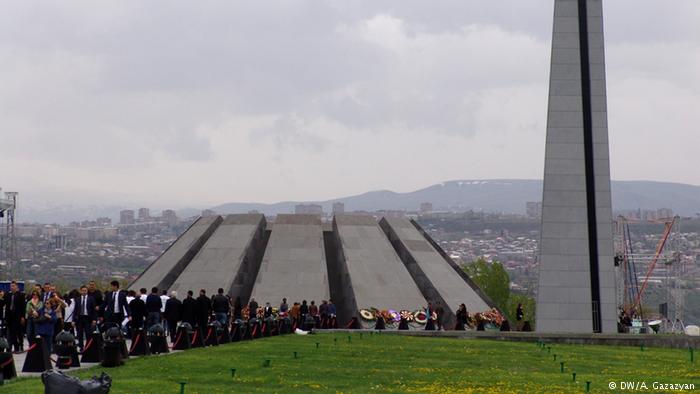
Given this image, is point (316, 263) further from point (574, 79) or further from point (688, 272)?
point (688, 272)

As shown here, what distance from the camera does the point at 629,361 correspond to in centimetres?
2533

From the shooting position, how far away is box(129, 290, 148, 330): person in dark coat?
26.0 m

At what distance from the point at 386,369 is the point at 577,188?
18.9 m

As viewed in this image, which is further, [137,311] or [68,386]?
[137,311]

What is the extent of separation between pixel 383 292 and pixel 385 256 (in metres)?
5.25

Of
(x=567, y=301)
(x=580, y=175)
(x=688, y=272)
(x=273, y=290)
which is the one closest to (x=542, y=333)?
(x=567, y=301)

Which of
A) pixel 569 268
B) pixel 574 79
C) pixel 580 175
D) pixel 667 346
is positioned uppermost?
pixel 574 79

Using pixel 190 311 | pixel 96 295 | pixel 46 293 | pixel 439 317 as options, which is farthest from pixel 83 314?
pixel 439 317

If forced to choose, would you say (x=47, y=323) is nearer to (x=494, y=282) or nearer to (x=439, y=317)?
(x=439, y=317)

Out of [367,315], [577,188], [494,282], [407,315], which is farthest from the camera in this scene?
[494,282]

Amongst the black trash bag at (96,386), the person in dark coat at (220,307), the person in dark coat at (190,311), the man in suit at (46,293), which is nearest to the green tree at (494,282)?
the person in dark coat at (220,307)

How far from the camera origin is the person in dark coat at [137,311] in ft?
85.4

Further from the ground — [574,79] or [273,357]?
[574,79]

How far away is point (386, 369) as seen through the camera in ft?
70.0
